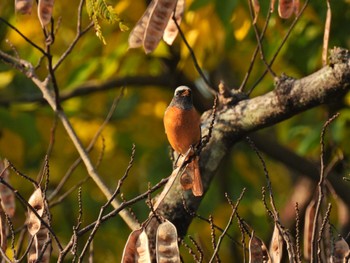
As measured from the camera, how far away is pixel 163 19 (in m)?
4.73

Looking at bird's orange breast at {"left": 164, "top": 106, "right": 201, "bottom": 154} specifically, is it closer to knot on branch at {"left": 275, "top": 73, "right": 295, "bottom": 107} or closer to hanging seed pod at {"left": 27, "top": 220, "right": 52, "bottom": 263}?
knot on branch at {"left": 275, "top": 73, "right": 295, "bottom": 107}

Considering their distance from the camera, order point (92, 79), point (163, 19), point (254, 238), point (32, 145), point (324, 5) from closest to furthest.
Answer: point (254, 238) → point (163, 19) → point (324, 5) → point (32, 145) → point (92, 79)

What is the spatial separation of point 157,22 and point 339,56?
88cm

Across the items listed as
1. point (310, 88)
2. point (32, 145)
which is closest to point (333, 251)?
point (310, 88)

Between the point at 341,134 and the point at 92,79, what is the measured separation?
2.37m

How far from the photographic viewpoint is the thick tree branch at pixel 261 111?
4.79 metres

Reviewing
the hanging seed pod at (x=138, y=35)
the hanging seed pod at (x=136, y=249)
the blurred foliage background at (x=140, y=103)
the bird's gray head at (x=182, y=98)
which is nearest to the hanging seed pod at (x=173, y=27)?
the hanging seed pod at (x=138, y=35)

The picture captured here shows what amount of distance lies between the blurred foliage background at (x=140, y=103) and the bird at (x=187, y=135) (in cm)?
185

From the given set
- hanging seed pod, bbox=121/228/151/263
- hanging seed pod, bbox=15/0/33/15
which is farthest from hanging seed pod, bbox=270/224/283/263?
hanging seed pod, bbox=15/0/33/15

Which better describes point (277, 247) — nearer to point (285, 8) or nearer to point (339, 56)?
point (339, 56)

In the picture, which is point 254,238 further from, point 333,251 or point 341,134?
point 341,134

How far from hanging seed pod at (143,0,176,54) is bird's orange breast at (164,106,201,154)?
35 cm

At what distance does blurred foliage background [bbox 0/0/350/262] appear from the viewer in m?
7.44

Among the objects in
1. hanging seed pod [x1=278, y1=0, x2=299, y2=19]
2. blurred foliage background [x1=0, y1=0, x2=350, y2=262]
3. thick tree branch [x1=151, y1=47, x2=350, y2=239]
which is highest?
blurred foliage background [x1=0, y1=0, x2=350, y2=262]
